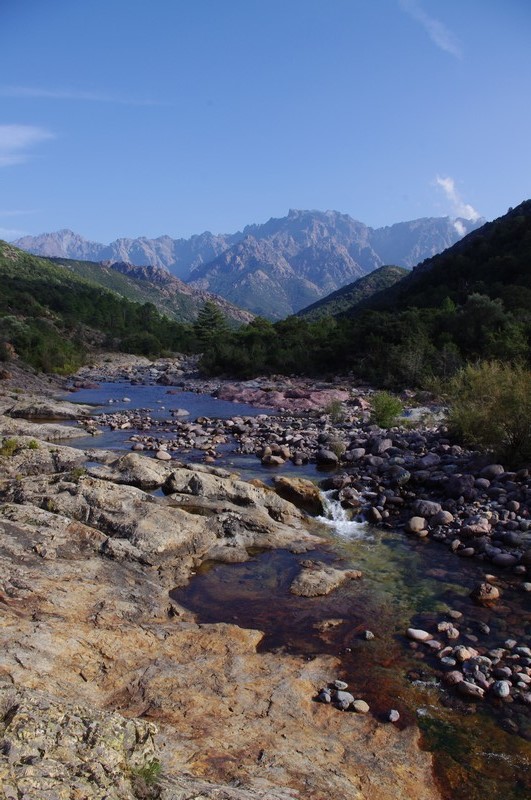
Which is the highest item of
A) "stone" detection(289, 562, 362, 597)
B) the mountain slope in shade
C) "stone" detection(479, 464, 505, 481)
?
the mountain slope in shade

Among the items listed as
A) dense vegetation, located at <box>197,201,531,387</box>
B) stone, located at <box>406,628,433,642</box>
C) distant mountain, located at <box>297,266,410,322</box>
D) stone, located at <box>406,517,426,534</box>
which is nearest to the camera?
stone, located at <box>406,628,433,642</box>

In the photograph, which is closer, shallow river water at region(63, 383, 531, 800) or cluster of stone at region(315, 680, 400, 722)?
shallow river water at region(63, 383, 531, 800)

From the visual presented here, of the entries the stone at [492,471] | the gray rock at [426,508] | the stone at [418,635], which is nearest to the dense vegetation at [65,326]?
the gray rock at [426,508]

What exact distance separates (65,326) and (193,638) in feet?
218

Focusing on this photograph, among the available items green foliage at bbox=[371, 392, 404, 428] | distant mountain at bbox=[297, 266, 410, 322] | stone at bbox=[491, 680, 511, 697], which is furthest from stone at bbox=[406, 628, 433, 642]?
distant mountain at bbox=[297, 266, 410, 322]

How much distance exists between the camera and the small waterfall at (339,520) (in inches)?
538

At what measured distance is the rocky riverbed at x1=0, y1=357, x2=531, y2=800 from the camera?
157 inches

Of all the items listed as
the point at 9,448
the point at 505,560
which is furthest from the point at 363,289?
the point at 505,560

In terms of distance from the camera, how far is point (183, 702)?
20.5ft

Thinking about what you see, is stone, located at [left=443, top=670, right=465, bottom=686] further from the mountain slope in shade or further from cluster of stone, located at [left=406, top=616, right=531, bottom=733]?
the mountain slope in shade

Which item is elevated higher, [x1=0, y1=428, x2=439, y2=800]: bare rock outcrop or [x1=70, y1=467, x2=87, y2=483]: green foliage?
[x1=70, y1=467, x2=87, y2=483]: green foliage

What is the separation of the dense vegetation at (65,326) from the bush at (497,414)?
34.9m

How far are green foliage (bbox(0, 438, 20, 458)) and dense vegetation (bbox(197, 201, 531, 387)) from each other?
1926 centimetres

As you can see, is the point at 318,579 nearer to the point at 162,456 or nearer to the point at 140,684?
the point at 140,684
